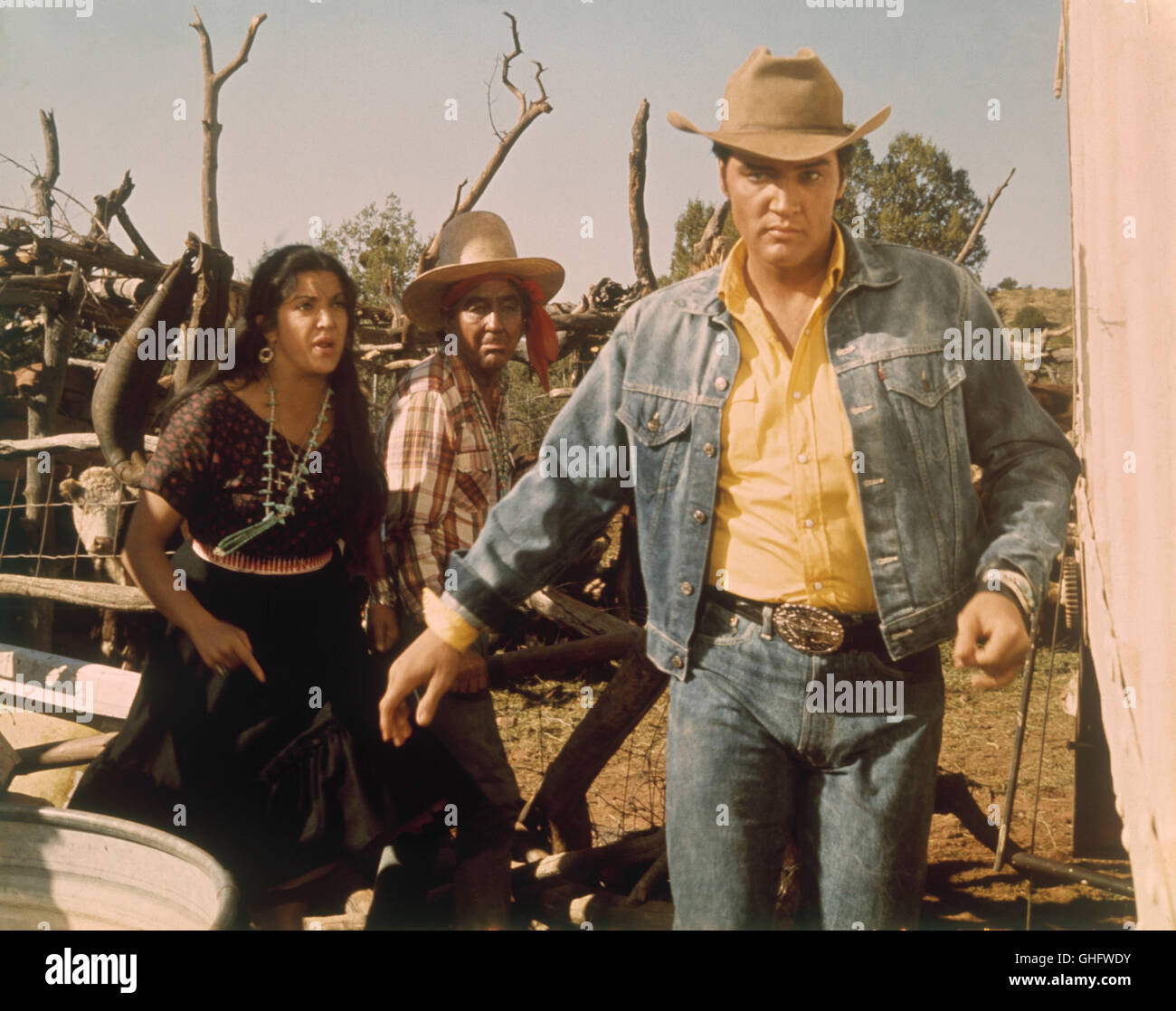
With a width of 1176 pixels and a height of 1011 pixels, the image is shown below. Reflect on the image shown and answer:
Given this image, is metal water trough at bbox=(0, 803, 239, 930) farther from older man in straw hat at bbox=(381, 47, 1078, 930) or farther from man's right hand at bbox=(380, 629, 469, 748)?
older man in straw hat at bbox=(381, 47, 1078, 930)

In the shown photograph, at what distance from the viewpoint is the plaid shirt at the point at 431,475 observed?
285 cm

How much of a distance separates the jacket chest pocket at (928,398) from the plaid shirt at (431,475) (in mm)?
1316

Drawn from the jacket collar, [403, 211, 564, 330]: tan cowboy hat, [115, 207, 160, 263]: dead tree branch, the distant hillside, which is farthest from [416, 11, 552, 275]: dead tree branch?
the distant hillside

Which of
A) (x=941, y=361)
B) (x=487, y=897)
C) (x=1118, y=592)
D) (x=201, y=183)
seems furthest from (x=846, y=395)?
(x=201, y=183)

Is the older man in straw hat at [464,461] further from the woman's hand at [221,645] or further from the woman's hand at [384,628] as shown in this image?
the woman's hand at [221,645]

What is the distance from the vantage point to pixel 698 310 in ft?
6.77

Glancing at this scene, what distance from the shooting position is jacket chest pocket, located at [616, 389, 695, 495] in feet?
6.70

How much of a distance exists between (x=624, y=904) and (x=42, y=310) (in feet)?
18.5

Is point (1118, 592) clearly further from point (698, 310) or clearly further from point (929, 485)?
point (698, 310)
